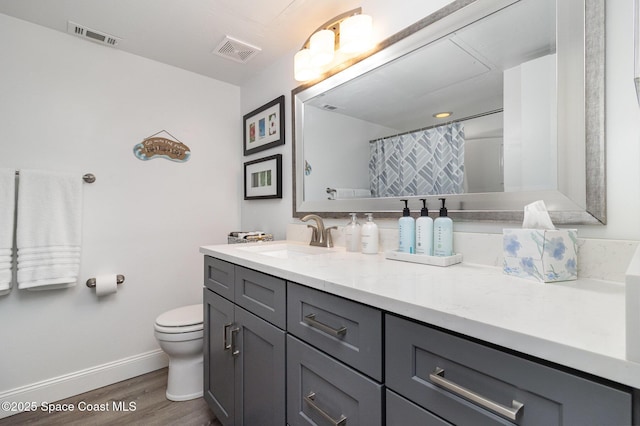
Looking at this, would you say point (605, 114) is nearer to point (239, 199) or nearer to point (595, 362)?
point (595, 362)

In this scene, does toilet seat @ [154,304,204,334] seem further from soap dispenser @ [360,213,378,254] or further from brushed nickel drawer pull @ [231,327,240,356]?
soap dispenser @ [360,213,378,254]

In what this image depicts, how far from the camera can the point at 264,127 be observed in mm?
2268

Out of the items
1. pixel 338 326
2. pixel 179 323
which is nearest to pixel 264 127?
pixel 179 323

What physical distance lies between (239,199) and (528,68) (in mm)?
2180

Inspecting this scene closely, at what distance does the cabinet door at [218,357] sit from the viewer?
138 centimetres

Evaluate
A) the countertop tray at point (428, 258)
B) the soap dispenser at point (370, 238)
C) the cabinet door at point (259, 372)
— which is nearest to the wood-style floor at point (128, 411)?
the cabinet door at point (259, 372)

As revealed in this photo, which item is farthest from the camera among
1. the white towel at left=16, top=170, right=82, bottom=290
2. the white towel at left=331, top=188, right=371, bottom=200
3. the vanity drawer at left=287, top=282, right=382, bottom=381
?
the white towel at left=16, top=170, right=82, bottom=290

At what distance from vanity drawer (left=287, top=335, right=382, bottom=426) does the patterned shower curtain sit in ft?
2.62

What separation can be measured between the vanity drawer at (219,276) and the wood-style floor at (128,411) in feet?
2.39

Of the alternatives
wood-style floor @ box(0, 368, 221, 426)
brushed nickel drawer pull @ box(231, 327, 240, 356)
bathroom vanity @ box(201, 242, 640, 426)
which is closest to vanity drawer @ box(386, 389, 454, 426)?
bathroom vanity @ box(201, 242, 640, 426)

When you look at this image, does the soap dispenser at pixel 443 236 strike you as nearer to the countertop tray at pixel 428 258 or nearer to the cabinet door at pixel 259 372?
the countertop tray at pixel 428 258

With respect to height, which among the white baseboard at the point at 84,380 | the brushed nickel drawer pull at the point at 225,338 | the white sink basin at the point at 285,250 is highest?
the white sink basin at the point at 285,250

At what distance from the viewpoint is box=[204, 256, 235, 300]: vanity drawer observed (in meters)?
1.39

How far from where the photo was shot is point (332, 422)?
81 centimetres
